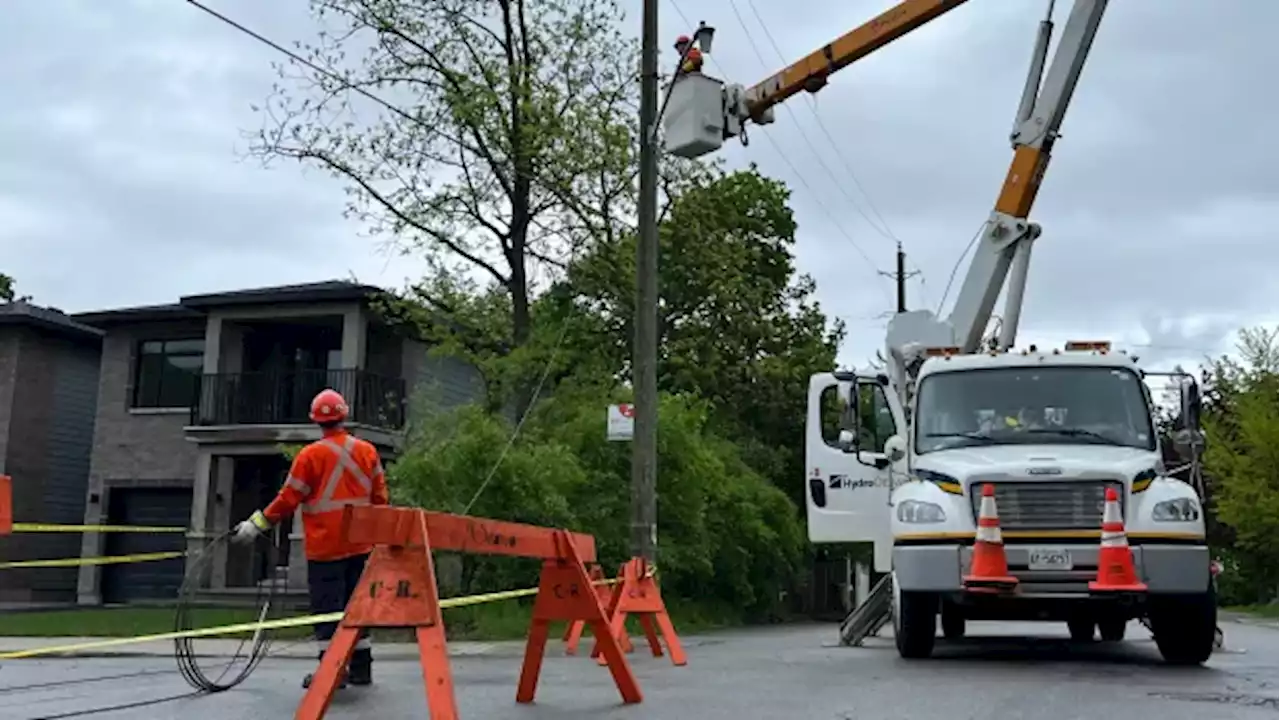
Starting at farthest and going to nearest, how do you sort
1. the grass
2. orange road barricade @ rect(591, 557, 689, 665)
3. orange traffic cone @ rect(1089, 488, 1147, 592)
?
the grass, orange road barricade @ rect(591, 557, 689, 665), orange traffic cone @ rect(1089, 488, 1147, 592)

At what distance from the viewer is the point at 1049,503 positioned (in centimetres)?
1059

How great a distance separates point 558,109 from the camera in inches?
808

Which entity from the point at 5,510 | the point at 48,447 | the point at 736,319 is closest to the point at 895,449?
the point at 5,510

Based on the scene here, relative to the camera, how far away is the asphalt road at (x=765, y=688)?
765 centimetres

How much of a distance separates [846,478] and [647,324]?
2752mm

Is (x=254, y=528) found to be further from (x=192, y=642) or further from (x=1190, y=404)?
(x=1190, y=404)

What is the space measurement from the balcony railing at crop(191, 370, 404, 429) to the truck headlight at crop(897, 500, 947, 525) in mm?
16991

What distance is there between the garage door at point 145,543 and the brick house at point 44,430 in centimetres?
149

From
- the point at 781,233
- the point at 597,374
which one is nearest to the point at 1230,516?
the point at 781,233

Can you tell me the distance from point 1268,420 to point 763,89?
81.8 ft

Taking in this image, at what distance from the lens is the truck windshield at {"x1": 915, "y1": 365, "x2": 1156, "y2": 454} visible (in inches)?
450

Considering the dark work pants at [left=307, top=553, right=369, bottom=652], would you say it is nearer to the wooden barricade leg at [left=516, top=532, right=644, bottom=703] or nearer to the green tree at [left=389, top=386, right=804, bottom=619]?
the wooden barricade leg at [left=516, top=532, right=644, bottom=703]

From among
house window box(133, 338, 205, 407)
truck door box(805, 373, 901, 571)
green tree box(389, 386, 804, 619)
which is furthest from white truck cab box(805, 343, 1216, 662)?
house window box(133, 338, 205, 407)

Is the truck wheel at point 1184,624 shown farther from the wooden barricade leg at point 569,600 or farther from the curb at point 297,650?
the curb at point 297,650
